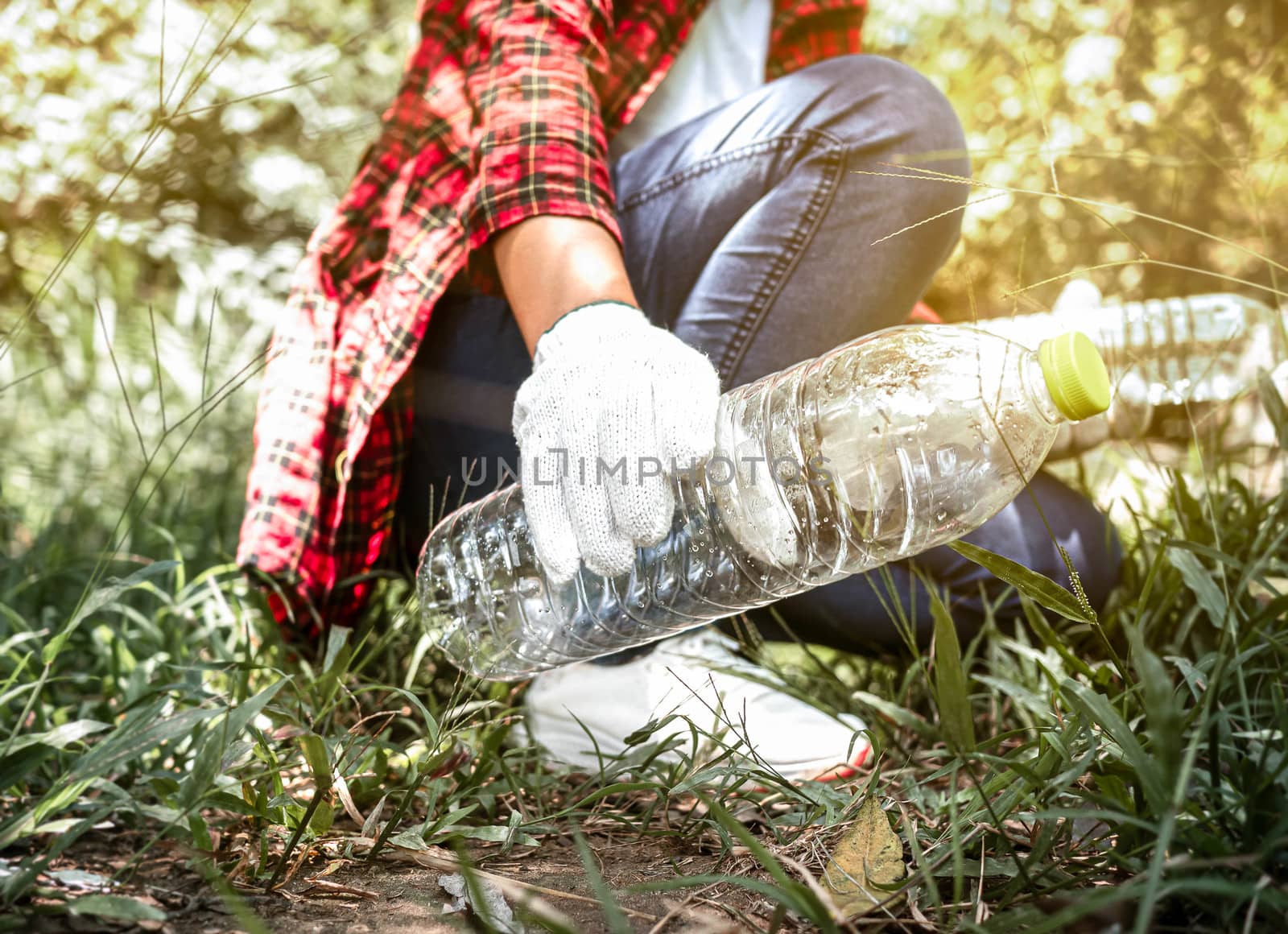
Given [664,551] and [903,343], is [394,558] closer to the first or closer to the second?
[664,551]

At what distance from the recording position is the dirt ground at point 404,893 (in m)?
0.69

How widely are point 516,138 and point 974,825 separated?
934mm

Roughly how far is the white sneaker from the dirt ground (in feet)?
1.06

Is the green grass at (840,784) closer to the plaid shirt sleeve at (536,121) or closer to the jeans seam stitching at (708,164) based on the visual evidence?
the plaid shirt sleeve at (536,121)

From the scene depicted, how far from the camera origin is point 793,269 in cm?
136

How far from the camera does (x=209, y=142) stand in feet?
8.64

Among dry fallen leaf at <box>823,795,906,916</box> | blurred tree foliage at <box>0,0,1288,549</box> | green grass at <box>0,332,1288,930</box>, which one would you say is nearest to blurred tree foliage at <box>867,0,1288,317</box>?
blurred tree foliage at <box>0,0,1288,549</box>

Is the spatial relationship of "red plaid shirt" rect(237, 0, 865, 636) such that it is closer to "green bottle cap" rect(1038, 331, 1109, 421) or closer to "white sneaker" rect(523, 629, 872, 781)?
"white sneaker" rect(523, 629, 872, 781)

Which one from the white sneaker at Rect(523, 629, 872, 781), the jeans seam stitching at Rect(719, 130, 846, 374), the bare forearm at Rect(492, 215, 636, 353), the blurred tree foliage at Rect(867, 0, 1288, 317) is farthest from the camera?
the blurred tree foliage at Rect(867, 0, 1288, 317)

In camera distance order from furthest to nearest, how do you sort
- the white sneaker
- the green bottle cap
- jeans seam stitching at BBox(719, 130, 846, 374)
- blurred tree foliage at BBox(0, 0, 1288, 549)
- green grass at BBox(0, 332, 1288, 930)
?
1. blurred tree foliage at BBox(0, 0, 1288, 549)
2. jeans seam stitching at BBox(719, 130, 846, 374)
3. the white sneaker
4. the green bottle cap
5. green grass at BBox(0, 332, 1288, 930)

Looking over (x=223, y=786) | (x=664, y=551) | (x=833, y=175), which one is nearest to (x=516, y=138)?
(x=833, y=175)

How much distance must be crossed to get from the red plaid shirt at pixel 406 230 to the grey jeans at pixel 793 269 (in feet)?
0.32

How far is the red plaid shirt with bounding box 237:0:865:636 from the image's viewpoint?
1.22 meters

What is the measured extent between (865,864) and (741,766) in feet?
0.81
